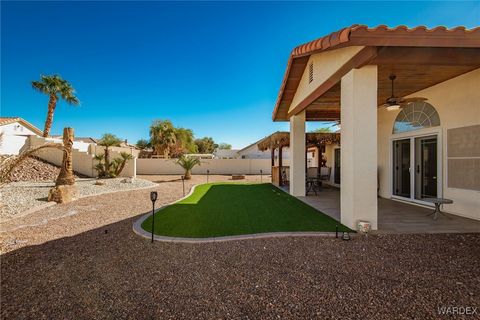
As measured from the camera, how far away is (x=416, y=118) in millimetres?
7262

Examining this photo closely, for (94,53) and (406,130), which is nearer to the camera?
(406,130)

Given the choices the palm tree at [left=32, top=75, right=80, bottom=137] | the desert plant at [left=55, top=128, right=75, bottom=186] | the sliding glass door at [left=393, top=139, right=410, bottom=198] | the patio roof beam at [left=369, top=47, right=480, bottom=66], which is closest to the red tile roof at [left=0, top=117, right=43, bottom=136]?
the palm tree at [left=32, top=75, right=80, bottom=137]

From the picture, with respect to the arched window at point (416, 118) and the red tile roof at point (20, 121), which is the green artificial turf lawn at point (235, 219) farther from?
the red tile roof at point (20, 121)

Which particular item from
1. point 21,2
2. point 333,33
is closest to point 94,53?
point 21,2

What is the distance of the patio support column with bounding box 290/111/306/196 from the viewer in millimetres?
9109

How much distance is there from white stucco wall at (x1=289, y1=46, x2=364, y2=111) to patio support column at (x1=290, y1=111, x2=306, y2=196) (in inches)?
35.5

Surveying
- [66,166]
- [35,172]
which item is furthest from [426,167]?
[35,172]

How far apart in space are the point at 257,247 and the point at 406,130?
7.10 metres

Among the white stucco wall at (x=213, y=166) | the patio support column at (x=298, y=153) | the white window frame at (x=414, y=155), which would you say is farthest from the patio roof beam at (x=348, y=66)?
the white stucco wall at (x=213, y=166)

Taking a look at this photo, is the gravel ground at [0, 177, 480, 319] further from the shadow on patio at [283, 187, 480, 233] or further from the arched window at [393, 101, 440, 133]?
the arched window at [393, 101, 440, 133]

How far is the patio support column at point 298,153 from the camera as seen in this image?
29.9 feet

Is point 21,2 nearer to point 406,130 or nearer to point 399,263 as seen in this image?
point 399,263

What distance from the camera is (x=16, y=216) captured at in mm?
6141

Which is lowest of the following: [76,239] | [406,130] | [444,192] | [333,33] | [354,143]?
[76,239]
